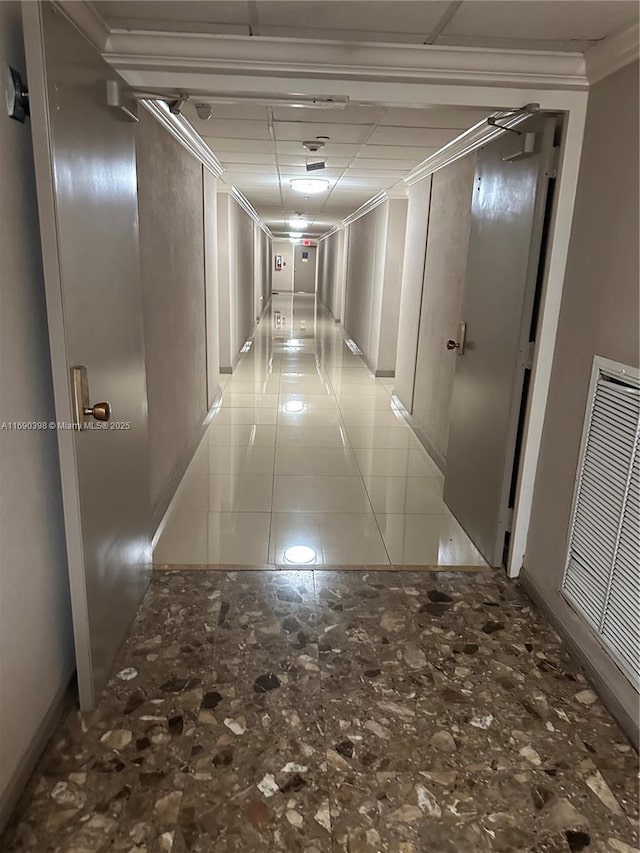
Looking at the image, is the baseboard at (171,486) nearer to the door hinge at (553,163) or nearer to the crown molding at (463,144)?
the door hinge at (553,163)

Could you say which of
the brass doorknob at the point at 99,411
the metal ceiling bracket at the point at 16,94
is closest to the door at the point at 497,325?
the brass doorknob at the point at 99,411

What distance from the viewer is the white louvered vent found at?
1.99m

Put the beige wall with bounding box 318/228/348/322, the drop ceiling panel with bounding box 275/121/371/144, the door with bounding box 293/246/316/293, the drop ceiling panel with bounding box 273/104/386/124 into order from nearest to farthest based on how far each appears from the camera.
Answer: the drop ceiling panel with bounding box 273/104/386/124 → the drop ceiling panel with bounding box 275/121/371/144 → the beige wall with bounding box 318/228/348/322 → the door with bounding box 293/246/316/293

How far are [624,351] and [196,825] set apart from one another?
6.88 ft

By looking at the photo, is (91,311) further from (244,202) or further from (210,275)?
(244,202)

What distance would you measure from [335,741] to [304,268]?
81.4 ft

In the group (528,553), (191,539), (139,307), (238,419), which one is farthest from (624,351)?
(238,419)

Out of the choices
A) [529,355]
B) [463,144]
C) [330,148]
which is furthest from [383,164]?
[529,355]

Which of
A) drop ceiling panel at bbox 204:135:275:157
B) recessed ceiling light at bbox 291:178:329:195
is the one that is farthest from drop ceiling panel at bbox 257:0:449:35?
recessed ceiling light at bbox 291:178:329:195

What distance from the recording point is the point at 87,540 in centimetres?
190

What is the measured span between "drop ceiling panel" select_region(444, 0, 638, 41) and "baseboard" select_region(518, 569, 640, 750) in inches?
91.4

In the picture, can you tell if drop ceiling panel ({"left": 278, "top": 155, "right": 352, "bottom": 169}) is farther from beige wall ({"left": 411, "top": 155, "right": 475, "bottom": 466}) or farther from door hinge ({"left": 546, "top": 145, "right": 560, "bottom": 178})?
door hinge ({"left": 546, "top": 145, "right": 560, "bottom": 178})

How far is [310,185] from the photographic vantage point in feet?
22.1

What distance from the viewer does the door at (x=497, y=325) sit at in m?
2.64
